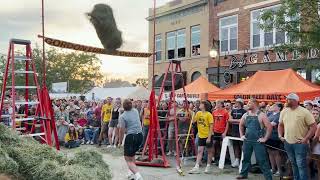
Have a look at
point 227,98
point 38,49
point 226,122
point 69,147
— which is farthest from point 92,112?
point 38,49

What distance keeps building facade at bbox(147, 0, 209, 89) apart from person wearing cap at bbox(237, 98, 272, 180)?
18255 millimetres

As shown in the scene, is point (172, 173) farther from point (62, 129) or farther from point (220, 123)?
point (62, 129)

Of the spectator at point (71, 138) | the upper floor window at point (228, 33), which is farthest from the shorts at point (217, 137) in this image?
the upper floor window at point (228, 33)

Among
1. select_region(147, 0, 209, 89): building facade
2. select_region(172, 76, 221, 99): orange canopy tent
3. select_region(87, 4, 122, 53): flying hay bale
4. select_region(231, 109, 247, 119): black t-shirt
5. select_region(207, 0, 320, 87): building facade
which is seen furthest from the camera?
select_region(147, 0, 209, 89): building facade

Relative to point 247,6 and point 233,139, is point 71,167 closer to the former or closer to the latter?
point 233,139

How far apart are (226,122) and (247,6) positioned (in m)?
14.8

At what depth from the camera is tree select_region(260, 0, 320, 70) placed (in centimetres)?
1299

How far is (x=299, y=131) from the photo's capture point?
8211 millimetres

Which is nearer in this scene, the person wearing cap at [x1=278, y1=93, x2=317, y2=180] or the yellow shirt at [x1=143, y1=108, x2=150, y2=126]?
the person wearing cap at [x1=278, y1=93, x2=317, y2=180]

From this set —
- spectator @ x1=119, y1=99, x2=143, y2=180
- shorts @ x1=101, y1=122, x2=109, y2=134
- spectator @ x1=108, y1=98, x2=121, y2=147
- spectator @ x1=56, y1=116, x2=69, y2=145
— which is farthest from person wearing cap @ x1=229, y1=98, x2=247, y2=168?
spectator @ x1=56, y1=116, x2=69, y2=145

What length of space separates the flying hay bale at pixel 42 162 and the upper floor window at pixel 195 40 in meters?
23.1

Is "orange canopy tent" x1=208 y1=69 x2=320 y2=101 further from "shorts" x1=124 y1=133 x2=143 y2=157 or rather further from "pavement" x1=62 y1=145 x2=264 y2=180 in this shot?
"shorts" x1=124 y1=133 x2=143 y2=157

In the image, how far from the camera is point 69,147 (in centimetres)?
1542

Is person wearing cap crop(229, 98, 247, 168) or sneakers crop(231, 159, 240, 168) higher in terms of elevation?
person wearing cap crop(229, 98, 247, 168)
